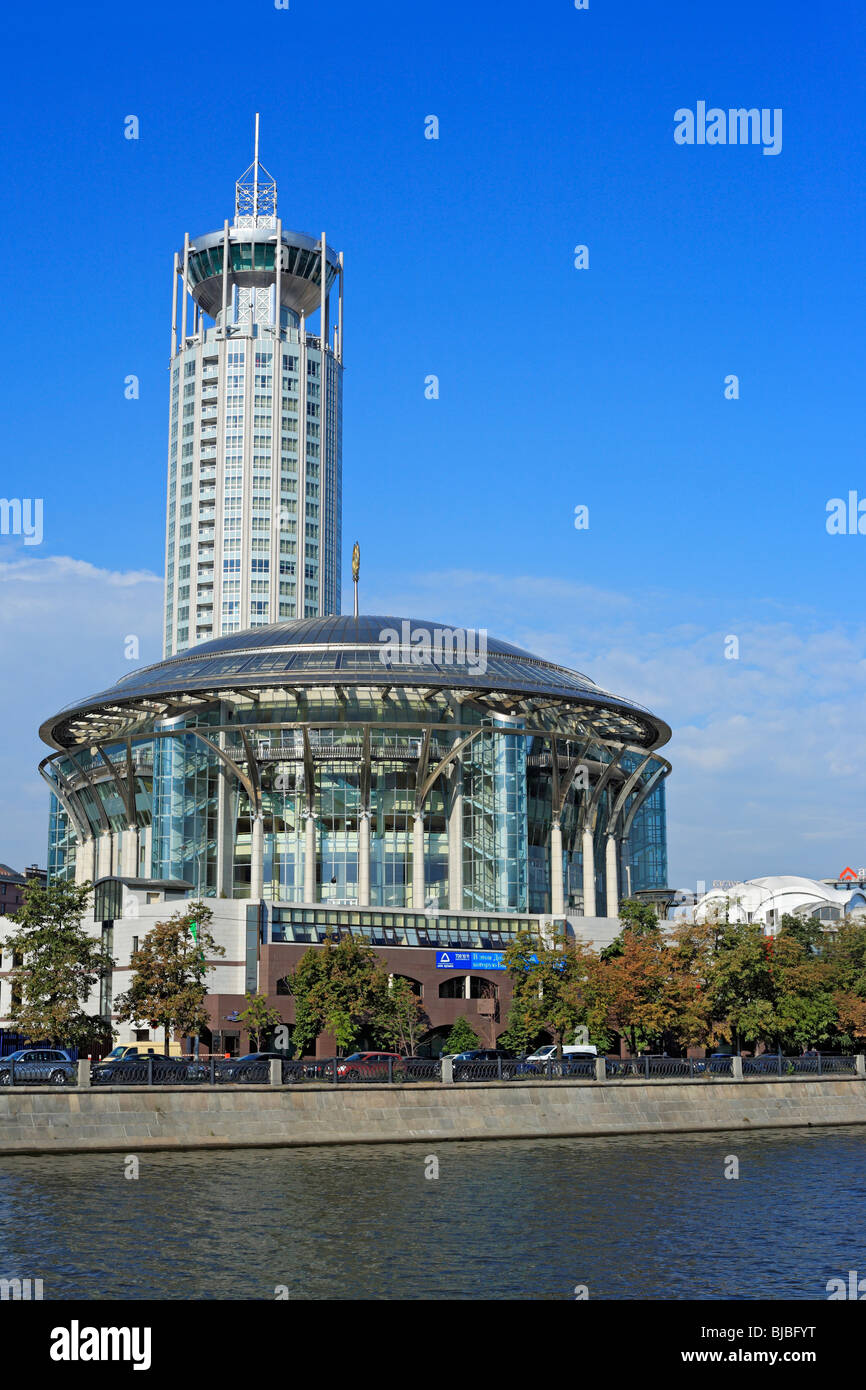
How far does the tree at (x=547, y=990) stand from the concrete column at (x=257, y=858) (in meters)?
23.5

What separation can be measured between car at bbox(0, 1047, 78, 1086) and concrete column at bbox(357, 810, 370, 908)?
41.4m

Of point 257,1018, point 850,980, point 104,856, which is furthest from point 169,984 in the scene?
Result: point 850,980

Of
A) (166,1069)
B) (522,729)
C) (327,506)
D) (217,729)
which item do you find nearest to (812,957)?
(522,729)

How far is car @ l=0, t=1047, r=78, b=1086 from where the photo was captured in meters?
48.3

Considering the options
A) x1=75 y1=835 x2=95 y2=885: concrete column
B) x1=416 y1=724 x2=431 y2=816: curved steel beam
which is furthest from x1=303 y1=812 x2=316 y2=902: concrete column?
x1=75 y1=835 x2=95 y2=885: concrete column

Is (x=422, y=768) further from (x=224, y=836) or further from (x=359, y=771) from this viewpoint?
(x=224, y=836)

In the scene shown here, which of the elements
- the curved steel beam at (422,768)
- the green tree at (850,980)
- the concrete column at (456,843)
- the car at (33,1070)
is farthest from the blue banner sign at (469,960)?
the car at (33,1070)

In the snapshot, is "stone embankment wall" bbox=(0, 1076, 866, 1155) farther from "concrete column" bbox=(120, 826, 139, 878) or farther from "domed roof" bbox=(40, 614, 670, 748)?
"concrete column" bbox=(120, 826, 139, 878)

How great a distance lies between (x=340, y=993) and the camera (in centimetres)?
7344

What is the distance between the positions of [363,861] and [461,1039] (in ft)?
64.6

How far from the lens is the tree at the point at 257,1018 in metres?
75.7

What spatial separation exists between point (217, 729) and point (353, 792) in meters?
10.2

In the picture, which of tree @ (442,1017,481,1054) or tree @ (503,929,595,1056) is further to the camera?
tree @ (442,1017,481,1054)

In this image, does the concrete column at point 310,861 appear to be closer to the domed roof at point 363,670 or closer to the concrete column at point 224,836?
the concrete column at point 224,836
